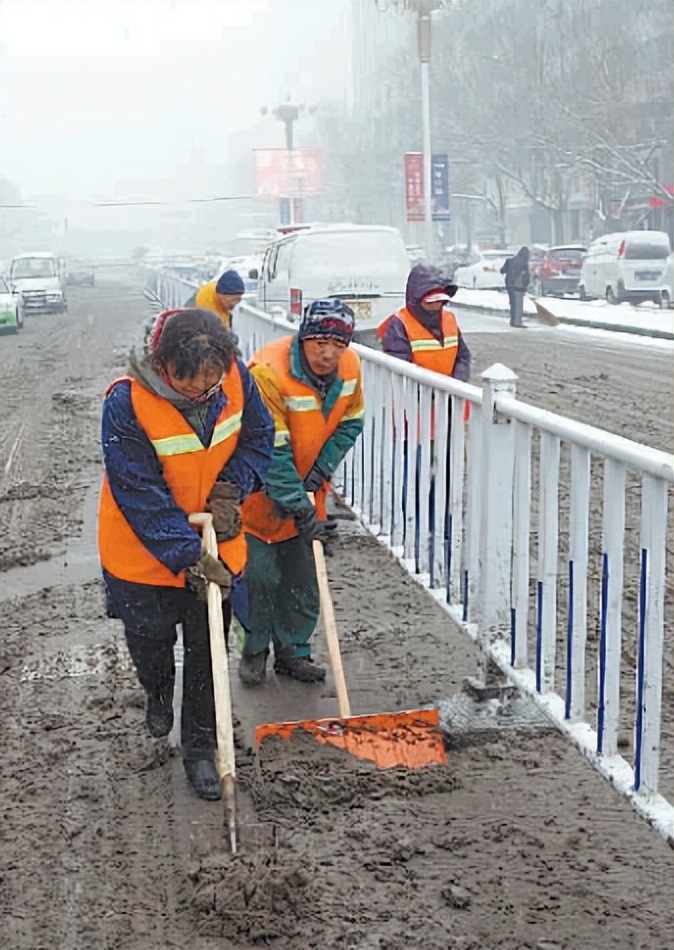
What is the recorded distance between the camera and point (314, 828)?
4250mm

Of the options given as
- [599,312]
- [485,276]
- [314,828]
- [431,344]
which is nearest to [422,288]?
[431,344]

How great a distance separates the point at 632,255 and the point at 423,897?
2948 cm

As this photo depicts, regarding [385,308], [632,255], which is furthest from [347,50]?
[385,308]

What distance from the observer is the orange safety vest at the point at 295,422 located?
17.9ft

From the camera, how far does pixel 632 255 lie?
31859 mm

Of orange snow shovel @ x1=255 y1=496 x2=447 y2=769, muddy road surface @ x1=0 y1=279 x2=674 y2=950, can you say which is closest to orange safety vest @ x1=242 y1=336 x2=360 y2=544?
muddy road surface @ x1=0 y1=279 x2=674 y2=950

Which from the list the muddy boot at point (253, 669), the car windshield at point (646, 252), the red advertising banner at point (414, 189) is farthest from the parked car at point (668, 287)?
the muddy boot at point (253, 669)

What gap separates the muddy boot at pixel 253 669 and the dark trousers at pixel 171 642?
37.9 inches

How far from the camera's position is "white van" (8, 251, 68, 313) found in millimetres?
38656

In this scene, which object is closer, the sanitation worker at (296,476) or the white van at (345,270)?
the sanitation worker at (296,476)

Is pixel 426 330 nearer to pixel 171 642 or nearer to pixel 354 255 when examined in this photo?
pixel 171 642

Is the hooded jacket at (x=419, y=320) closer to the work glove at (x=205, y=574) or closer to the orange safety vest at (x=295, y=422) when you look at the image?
the orange safety vest at (x=295, y=422)

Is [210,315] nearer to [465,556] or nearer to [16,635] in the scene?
[465,556]

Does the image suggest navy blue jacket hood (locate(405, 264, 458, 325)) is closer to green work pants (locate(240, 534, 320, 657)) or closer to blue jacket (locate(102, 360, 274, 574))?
green work pants (locate(240, 534, 320, 657))
